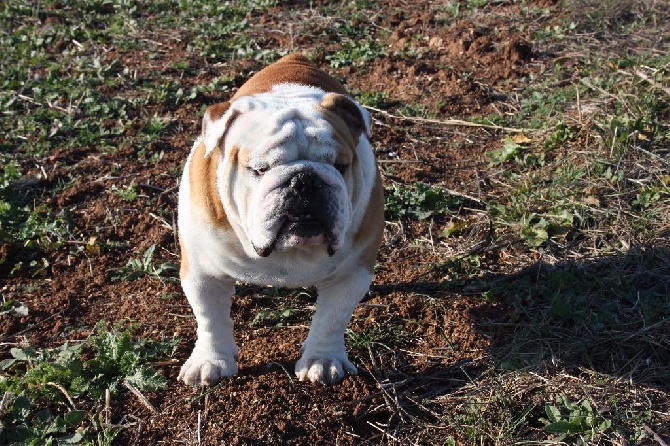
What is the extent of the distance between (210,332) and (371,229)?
0.89m

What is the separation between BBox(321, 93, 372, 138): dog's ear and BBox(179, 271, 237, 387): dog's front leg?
0.90m

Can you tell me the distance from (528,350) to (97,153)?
144 inches

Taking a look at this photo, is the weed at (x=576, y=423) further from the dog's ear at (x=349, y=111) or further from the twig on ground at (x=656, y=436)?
the dog's ear at (x=349, y=111)

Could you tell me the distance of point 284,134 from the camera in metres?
3.16

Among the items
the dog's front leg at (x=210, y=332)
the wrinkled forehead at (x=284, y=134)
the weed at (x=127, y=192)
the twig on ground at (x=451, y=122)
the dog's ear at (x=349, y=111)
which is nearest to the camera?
the wrinkled forehead at (x=284, y=134)

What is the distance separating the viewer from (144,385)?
359 centimetres

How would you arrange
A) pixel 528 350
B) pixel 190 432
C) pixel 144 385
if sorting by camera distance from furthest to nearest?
pixel 528 350 < pixel 144 385 < pixel 190 432

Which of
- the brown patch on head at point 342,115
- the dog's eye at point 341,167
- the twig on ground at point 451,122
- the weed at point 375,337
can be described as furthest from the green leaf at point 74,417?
the twig on ground at point 451,122

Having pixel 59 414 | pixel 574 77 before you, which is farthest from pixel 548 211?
pixel 59 414

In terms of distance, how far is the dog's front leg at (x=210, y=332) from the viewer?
3.60 metres

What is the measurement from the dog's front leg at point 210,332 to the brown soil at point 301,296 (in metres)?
0.07

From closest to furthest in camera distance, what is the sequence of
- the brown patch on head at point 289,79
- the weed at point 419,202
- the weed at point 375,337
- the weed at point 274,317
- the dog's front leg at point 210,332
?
the dog's front leg at point 210,332, the brown patch on head at point 289,79, the weed at point 375,337, the weed at point 274,317, the weed at point 419,202

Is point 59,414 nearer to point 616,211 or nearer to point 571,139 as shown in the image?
point 616,211

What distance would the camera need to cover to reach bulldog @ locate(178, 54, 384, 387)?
311 centimetres
